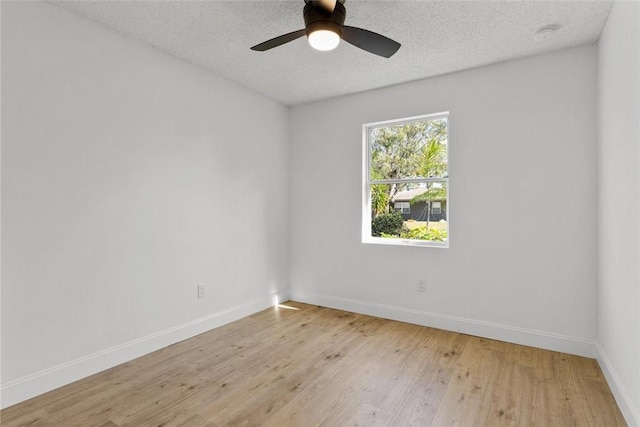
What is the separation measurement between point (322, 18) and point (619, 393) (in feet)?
9.32

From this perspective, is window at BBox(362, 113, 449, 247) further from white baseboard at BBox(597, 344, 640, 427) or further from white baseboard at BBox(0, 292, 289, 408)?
white baseboard at BBox(0, 292, 289, 408)

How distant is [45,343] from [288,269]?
2.58 meters

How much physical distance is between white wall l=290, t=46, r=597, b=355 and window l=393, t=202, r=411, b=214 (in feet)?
1.35

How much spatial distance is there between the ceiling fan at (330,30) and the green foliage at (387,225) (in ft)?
6.39

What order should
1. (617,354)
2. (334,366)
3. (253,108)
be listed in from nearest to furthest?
(617,354) < (334,366) < (253,108)

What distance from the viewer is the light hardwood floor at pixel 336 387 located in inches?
75.2

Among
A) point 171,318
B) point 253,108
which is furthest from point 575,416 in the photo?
point 253,108

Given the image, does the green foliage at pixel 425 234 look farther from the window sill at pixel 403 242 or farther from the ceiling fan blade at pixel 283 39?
the ceiling fan blade at pixel 283 39

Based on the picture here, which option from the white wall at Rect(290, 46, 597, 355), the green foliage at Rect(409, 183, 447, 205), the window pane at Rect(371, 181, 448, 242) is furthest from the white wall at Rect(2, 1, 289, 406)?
the green foliage at Rect(409, 183, 447, 205)

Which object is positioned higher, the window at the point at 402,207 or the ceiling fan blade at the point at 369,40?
the ceiling fan blade at the point at 369,40

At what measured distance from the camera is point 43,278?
216cm

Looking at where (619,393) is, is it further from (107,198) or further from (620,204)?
(107,198)

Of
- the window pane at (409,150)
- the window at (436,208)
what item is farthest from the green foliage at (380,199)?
the window at (436,208)

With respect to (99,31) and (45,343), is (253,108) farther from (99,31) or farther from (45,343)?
(45,343)
